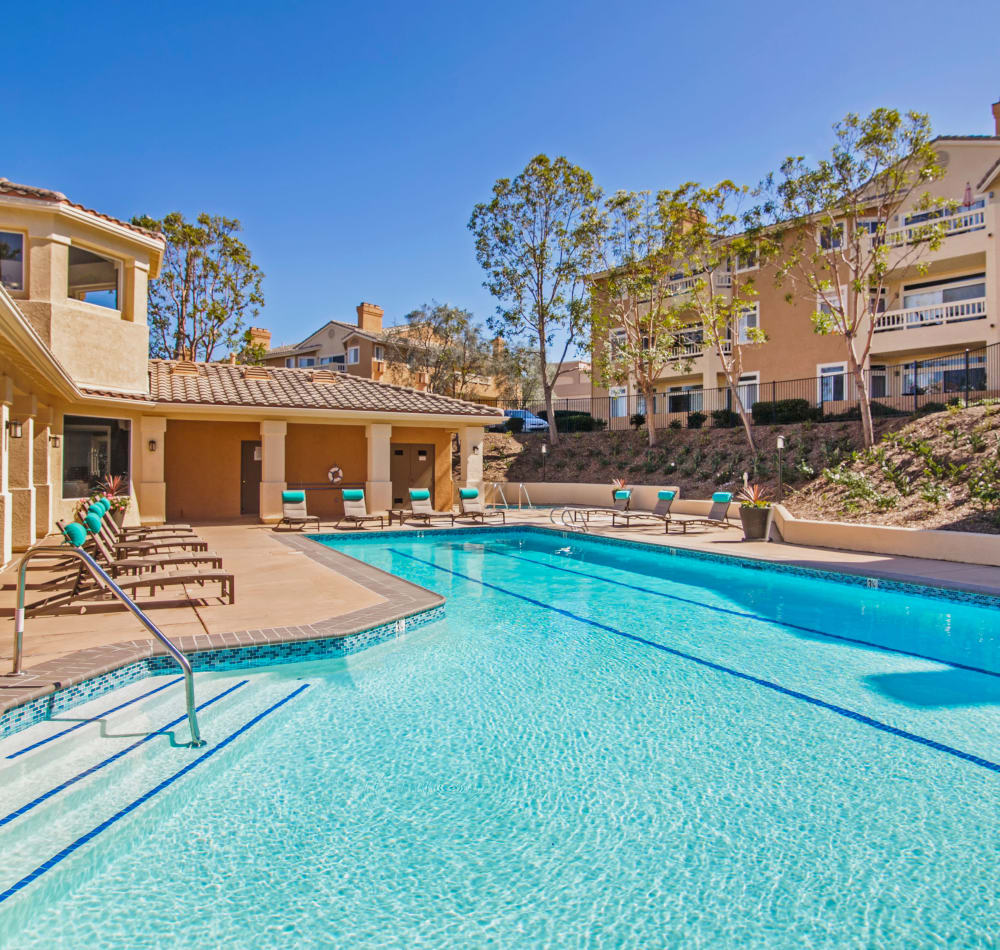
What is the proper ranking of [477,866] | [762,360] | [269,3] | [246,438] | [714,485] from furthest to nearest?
[762,360], [714,485], [246,438], [269,3], [477,866]

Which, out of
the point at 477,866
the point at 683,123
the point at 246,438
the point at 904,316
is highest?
the point at 683,123

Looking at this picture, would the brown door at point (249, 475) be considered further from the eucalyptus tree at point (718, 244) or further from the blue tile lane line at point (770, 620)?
the eucalyptus tree at point (718, 244)

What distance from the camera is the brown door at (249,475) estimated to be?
2030 cm

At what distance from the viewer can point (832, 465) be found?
64.9 ft

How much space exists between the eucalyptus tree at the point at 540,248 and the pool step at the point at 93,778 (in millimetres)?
25247

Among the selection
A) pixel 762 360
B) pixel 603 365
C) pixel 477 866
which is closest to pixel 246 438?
pixel 603 365

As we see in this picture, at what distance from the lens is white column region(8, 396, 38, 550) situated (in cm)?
1164

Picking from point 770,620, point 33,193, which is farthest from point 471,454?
point 770,620

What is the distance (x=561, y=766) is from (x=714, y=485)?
19.4m

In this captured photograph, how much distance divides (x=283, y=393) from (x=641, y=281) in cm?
1412

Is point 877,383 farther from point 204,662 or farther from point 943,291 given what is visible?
point 204,662

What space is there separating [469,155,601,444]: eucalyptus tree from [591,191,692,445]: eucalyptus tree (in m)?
1.50

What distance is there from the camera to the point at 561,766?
4.80 metres

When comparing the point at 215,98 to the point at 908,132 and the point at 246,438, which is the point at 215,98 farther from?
the point at 908,132
